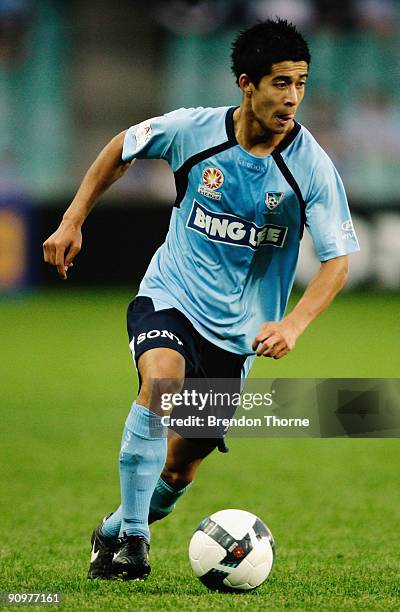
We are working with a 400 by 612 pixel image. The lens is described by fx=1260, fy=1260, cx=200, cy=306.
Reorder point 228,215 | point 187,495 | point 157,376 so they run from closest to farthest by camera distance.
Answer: point 157,376, point 228,215, point 187,495

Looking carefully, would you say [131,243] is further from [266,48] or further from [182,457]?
[266,48]

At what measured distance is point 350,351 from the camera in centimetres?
1265

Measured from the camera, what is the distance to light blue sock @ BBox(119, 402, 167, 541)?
4656mm

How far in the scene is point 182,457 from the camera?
518 centimetres

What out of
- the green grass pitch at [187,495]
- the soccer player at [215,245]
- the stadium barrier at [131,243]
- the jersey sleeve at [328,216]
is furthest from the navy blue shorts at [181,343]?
the stadium barrier at [131,243]

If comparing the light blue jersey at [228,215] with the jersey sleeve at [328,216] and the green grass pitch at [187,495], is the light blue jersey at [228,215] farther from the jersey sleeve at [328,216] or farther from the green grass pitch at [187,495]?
the green grass pitch at [187,495]

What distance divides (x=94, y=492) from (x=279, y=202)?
8.67 feet

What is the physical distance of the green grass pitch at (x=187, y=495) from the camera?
460cm

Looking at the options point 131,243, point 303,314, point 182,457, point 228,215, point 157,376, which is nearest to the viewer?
point 303,314

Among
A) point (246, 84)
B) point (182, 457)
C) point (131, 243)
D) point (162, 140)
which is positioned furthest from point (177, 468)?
point (131, 243)

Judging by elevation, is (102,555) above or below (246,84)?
below

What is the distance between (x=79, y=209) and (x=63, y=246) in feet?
0.70

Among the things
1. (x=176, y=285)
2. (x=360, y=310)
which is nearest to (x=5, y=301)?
(x=360, y=310)

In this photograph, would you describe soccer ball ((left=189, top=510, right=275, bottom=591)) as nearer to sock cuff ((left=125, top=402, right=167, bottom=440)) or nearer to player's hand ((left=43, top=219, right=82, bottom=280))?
sock cuff ((left=125, top=402, right=167, bottom=440))
